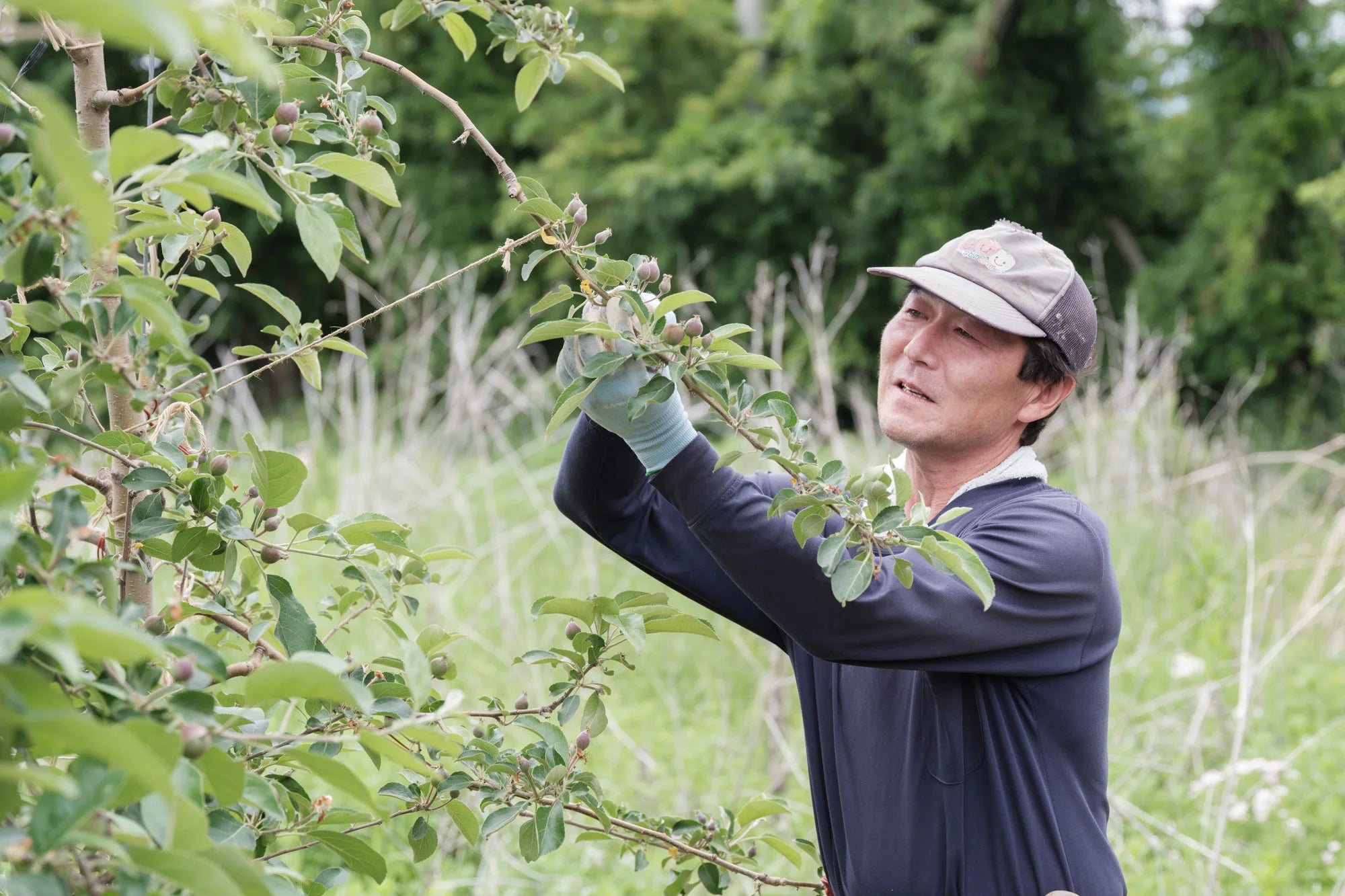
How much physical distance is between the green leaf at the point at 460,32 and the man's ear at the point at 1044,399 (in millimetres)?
876

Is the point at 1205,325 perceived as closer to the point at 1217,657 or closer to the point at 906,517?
the point at 1217,657

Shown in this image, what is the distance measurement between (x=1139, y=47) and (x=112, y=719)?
36.2 feet

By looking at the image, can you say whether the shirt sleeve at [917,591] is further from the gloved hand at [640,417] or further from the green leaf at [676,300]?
the green leaf at [676,300]

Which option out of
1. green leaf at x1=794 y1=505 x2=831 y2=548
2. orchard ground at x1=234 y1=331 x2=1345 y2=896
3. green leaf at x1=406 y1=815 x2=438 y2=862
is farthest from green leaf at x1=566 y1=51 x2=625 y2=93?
orchard ground at x1=234 y1=331 x2=1345 y2=896

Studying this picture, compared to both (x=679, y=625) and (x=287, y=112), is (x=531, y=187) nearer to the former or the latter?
(x=287, y=112)

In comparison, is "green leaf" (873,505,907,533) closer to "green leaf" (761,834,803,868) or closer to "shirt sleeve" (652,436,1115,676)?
"shirt sleeve" (652,436,1115,676)

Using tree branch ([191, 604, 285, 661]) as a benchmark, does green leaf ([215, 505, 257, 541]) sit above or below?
above

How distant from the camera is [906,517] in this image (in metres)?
1.09

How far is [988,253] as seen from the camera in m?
1.70

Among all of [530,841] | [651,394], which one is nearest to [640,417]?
[651,394]

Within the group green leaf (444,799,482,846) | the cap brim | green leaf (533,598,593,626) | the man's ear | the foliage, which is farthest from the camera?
the man's ear

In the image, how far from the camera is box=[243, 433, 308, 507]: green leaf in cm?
117

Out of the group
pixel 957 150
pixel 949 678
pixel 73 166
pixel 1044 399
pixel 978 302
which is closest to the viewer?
pixel 73 166

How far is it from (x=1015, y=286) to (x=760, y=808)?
2.45 feet
